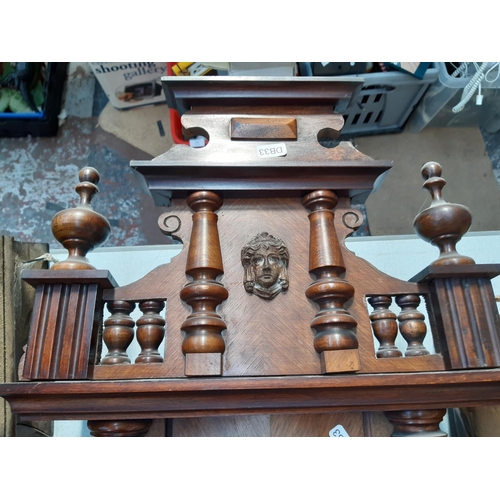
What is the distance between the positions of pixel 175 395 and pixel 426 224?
43 cm

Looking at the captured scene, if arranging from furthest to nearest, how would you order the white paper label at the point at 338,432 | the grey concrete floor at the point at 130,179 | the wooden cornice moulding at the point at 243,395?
1. the grey concrete floor at the point at 130,179
2. the white paper label at the point at 338,432
3. the wooden cornice moulding at the point at 243,395

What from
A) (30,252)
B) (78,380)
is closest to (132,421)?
(78,380)

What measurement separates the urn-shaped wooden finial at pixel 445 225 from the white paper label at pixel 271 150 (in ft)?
0.78

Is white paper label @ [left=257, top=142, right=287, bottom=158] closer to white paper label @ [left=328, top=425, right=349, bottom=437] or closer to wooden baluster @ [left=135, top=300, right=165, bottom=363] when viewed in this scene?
wooden baluster @ [left=135, top=300, right=165, bottom=363]

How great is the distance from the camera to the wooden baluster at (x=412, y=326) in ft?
2.06

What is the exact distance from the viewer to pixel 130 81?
137 cm

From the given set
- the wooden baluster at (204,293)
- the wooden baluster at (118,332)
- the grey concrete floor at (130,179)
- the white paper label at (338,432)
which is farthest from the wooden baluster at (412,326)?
the grey concrete floor at (130,179)

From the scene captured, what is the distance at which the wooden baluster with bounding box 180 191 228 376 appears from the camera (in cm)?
57

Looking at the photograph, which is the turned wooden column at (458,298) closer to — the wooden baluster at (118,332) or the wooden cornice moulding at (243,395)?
the wooden cornice moulding at (243,395)

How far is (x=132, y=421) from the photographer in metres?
0.60

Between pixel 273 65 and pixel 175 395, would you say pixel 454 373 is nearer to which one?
pixel 175 395

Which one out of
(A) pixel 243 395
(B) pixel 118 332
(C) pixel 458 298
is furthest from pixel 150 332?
(C) pixel 458 298

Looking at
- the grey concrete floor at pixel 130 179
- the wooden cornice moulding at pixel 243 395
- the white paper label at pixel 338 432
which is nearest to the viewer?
the wooden cornice moulding at pixel 243 395

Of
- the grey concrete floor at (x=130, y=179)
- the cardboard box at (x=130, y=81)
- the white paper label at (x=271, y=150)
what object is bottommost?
the white paper label at (x=271, y=150)
